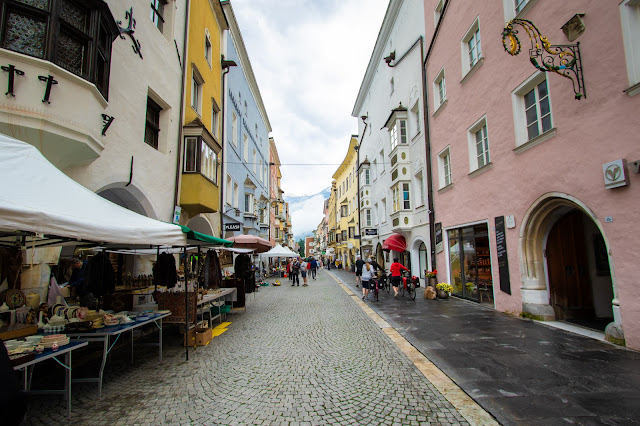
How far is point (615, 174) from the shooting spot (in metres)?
5.49

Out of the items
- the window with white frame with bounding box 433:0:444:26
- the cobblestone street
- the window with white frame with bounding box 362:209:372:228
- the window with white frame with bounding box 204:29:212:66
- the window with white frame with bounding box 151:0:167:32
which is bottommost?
the cobblestone street

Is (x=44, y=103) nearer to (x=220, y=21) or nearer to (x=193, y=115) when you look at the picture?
(x=193, y=115)

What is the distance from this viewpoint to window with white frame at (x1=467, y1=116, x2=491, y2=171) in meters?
10.0

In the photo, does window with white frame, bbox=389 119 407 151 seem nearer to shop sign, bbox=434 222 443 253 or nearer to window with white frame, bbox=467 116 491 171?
shop sign, bbox=434 222 443 253

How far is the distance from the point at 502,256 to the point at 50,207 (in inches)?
391

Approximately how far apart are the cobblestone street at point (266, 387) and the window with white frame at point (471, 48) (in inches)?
369

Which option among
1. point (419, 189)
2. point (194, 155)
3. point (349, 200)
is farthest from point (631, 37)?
point (349, 200)

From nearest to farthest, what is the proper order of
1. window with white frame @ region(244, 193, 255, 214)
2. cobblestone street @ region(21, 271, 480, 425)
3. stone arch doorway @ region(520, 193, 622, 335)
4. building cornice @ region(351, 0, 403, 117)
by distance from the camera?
cobblestone street @ region(21, 271, 480, 425) < stone arch doorway @ region(520, 193, 622, 335) < building cornice @ region(351, 0, 403, 117) < window with white frame @ region(244, 193, 255, 214)

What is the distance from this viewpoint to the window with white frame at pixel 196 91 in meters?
12.8

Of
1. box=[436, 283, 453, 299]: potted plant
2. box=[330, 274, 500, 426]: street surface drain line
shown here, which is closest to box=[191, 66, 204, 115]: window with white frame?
box=[330, 274, 500, 426]: street surface drain line

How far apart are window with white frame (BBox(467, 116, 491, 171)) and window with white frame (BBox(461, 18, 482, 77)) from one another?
1.97 metres

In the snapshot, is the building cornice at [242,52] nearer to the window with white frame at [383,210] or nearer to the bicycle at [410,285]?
the window with white frame at [383,210]

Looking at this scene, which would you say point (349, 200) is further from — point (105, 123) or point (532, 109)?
point (105, 123)

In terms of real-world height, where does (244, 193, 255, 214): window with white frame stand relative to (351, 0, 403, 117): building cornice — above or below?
below
